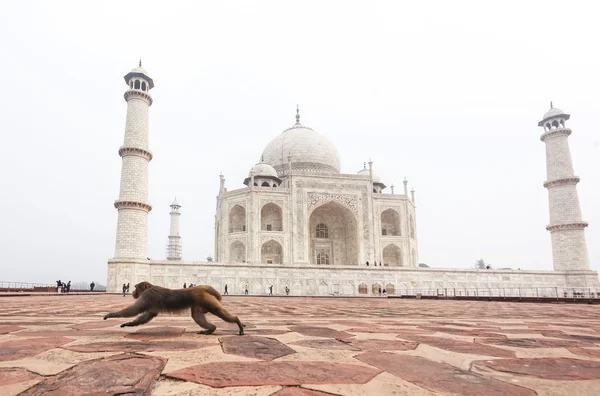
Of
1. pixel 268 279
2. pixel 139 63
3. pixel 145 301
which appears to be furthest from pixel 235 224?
pixel 145 301

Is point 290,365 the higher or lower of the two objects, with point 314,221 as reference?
lower

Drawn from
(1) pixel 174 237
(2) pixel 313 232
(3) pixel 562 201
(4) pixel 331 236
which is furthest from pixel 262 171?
(3) pixel 562 201

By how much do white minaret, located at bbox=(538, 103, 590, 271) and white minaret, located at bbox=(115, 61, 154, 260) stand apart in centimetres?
2338

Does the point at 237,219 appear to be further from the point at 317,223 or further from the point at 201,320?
the point at 201,320

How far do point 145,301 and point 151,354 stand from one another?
2.86 ft

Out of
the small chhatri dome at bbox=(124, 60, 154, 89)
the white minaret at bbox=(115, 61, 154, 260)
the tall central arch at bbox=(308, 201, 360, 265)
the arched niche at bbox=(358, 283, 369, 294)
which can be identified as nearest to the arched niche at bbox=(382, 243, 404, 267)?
the tall central arch at bbox=(308, 201, 360, 265)

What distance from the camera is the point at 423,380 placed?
140 centimetres

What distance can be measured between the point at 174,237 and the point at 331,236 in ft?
59.3

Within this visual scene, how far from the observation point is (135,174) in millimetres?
19562

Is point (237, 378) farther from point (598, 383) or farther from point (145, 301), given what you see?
point (145, 301)

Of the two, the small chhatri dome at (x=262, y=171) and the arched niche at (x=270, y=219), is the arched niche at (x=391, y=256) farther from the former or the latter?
the small chhatri dome at (x=262, y=171)

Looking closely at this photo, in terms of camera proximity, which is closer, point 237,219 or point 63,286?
point 63,286

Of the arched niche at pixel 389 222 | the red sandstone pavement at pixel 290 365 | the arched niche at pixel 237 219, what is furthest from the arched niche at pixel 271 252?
the red sandstone pavement at pixel 290 365

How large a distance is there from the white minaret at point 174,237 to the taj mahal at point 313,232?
12.2m
